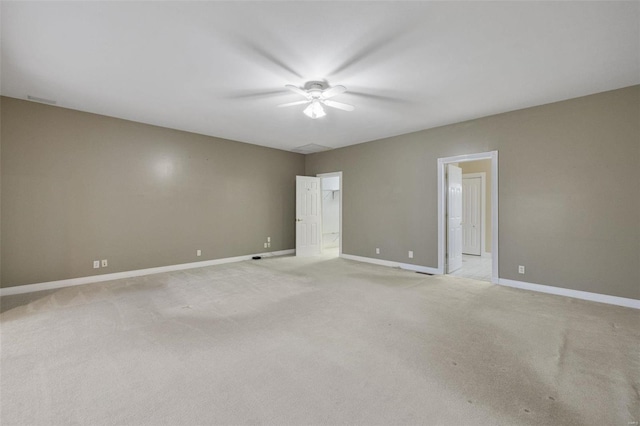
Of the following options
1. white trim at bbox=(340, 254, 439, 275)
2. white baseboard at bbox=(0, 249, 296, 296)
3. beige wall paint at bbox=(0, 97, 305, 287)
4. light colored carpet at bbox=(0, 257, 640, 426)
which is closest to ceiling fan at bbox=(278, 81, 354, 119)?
light colored carpet at bbox=(0, 257, 640, 426)

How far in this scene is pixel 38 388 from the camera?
192 centimetres

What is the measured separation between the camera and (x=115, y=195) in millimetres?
4766

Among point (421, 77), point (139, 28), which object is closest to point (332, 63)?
point (421, 77)

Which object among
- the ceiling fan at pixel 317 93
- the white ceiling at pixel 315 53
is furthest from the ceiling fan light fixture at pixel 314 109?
the white ceiling at pixel 315 53

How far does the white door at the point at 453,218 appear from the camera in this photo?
529 centimetres

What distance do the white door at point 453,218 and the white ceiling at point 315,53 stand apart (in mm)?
1436

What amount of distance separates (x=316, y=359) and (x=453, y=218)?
4273 mm

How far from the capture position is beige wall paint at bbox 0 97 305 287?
3967 millimetres

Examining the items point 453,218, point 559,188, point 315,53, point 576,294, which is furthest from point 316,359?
point 453,218

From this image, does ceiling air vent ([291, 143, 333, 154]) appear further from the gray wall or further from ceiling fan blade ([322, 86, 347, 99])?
ceiling fan blade ([322, 86, 347, 99])

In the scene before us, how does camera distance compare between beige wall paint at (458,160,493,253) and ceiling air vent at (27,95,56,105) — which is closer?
ceiling air vent at (27,95,56,105)

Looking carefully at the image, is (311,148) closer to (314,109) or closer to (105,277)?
(314,109)

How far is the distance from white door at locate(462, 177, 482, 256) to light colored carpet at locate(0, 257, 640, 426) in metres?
3.38

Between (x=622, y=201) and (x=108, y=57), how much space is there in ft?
20.4
